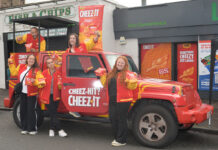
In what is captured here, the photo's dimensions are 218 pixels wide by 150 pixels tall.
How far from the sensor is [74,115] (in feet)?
18.4

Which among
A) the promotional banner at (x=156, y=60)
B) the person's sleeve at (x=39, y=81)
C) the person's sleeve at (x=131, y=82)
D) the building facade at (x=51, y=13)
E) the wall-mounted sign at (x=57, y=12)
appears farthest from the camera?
the wall-mounted sign at (x=57, y=12)

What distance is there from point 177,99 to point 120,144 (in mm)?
1370

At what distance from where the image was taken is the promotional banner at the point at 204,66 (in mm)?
10805

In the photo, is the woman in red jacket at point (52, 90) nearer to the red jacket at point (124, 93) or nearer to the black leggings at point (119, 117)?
the black leggings at point (119, 117)

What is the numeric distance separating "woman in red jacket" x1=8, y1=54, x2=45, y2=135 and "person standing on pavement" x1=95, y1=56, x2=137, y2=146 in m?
1.62

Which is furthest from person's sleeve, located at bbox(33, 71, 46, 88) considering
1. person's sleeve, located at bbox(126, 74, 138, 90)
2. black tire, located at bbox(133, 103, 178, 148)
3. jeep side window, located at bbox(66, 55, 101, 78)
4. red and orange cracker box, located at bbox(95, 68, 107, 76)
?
black tire, located at bbox(133, 103, 178, 148)

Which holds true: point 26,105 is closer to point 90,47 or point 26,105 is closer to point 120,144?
point 90,47

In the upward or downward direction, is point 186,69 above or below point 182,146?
above

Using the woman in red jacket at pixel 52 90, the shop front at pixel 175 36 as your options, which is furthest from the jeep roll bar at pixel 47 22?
the shop front at pixel 175 36

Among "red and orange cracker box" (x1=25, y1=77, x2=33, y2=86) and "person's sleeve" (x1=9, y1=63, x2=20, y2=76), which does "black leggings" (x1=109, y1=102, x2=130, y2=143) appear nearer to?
"red and orange cracker box" (x1=25, y1=77, x2=33, y2=86)

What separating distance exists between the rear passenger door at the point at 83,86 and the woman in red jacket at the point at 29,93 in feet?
2.06

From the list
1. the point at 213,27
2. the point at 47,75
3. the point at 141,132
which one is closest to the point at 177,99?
the point at 141,132

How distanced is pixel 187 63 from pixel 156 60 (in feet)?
4.48

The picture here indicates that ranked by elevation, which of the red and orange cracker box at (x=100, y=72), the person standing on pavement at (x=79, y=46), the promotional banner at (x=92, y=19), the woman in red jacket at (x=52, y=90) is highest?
the promotional banner at (x=92, y=19)
